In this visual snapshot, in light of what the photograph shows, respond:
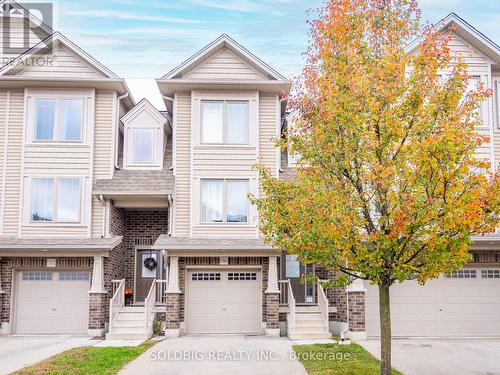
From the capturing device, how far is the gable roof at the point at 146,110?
19.4 m

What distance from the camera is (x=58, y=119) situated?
18.9 metres

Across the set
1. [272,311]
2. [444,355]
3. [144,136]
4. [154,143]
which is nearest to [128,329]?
[272,311]

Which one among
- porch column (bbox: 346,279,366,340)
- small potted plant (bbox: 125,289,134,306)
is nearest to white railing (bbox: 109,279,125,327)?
small potted plant (bbox: 125,289,134,306)

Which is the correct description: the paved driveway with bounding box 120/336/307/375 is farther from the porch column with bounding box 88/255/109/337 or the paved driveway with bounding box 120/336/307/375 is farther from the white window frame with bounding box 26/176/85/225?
the white window frame with bounding box 26/176/85/225

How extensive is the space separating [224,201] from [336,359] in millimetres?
7178

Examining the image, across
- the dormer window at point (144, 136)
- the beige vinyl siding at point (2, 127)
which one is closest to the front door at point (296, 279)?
the dormer window at point (144, 136)

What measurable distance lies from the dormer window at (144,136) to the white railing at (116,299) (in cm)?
412

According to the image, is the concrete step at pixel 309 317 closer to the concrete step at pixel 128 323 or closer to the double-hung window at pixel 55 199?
the concrete step at pixel 128 323

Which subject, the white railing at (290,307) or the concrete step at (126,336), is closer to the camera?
the concrete step at (126,336)

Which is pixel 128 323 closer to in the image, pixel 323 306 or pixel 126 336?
pixel 126 336

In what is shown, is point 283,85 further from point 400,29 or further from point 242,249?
point 400,29

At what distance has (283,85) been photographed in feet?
61.1

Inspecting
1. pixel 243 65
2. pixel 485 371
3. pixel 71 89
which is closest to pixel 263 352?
pixel 485 371

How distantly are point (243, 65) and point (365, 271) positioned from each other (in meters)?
11.0
